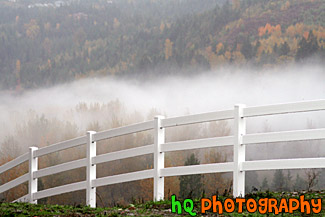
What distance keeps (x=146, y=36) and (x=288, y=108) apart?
70.0 ft

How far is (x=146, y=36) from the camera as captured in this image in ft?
91.2

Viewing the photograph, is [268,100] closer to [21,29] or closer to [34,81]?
[34,81]

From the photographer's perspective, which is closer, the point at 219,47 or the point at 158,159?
the point at 158,159

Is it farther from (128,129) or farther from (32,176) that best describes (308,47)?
(128,129)

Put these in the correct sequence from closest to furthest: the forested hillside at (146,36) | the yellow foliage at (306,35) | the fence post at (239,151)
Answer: the fence post at (239,151)
the yellow foliage at (306,35)
the forested hillside at (146,36)

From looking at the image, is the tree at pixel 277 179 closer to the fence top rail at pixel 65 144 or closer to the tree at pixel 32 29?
the fence top rail at pixel 65 144

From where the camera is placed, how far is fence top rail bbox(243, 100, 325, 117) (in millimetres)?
6684

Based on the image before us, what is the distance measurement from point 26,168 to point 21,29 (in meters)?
7.32

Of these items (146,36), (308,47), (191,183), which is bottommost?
(191,183)

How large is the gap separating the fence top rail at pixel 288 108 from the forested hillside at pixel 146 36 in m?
17.3

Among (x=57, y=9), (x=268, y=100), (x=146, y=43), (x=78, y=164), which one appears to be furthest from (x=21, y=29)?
(x=78, y=164)

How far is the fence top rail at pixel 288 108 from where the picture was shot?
21.9ft

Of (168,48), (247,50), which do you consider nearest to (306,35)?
(247,50)

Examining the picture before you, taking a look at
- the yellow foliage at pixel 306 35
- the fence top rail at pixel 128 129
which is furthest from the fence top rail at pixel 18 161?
the yellow foliage at pixel 306 35
